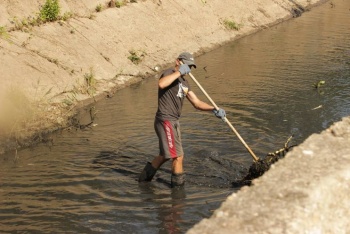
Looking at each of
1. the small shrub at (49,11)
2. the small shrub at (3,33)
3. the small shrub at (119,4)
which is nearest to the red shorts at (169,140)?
the small shrub at (3,33)

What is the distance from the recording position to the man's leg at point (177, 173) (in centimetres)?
805

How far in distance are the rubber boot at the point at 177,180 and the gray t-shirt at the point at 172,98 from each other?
2.56ft

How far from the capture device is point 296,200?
171 inches

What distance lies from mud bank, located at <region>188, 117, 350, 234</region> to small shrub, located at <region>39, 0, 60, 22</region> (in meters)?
10.7

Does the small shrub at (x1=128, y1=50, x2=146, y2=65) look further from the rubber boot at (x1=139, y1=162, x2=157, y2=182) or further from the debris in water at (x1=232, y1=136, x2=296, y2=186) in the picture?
the debris in water at (x1=232, y1=136, x2=296, y2=186)

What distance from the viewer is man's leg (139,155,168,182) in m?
8.20

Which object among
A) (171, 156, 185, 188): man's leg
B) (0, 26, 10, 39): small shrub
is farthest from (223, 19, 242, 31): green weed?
(171, 156, 185, 188): man's leg

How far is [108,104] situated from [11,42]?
2722 millimetres

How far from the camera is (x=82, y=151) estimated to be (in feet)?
32.0

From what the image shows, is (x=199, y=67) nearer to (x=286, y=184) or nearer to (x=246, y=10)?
(x=246, y=10)

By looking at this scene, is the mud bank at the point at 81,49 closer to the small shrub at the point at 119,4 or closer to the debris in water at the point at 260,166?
the small shrub at the point at 119,4

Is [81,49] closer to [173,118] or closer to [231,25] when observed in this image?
[173,118]

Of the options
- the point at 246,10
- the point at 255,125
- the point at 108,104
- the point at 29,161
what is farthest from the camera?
the point at 246,10

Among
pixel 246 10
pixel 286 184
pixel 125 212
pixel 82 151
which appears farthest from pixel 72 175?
pixel 246 10
